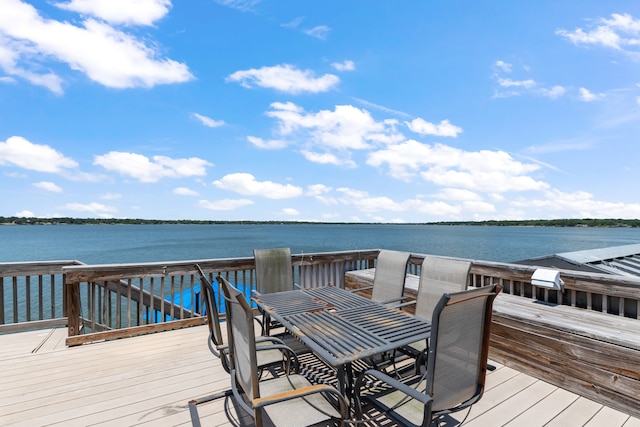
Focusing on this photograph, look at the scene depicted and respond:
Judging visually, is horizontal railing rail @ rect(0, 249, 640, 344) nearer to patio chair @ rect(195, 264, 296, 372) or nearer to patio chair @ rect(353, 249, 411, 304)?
patio chair @ rect(353, 249, 411, 304)

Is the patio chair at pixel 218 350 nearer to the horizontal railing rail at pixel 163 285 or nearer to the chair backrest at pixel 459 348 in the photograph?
the chair backrest at pixel 459 348

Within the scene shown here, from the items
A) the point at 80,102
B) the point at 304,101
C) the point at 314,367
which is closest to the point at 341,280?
the point at 314,367

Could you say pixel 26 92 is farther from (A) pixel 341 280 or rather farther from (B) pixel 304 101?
(A) pixel 341 280

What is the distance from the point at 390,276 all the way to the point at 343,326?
1.62 meters

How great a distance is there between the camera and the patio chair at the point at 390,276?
3.63 meters

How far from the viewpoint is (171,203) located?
1779 inches

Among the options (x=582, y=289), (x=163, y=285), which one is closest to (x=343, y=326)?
(x=582, y=289)

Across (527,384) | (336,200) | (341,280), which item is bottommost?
(527,384)

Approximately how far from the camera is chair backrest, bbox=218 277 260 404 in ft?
4.75

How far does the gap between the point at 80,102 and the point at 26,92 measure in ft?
6.86

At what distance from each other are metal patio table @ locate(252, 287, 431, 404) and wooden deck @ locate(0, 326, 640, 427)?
2.32 feet

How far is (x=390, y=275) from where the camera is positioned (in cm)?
377

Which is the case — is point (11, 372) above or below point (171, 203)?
below

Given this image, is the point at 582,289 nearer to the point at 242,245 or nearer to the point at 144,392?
the point at 144,392
